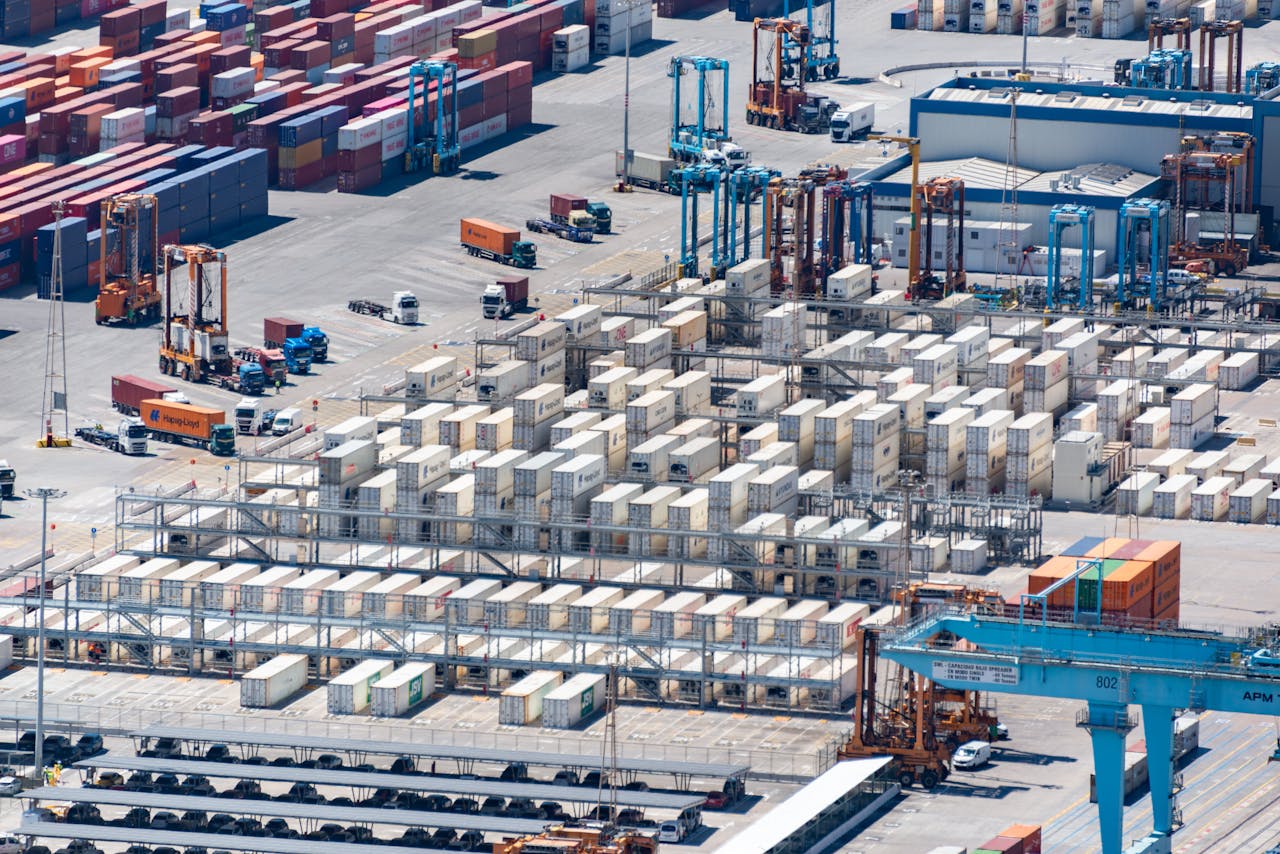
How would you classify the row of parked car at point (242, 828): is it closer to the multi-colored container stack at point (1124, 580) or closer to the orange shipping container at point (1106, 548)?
the multi-colored container stack at point (1124, 580)

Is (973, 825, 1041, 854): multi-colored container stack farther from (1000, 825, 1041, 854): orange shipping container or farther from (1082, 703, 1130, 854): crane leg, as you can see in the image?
(1082, 703, 1130, 854): crane leg

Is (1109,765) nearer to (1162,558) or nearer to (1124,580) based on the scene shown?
(1124,580)

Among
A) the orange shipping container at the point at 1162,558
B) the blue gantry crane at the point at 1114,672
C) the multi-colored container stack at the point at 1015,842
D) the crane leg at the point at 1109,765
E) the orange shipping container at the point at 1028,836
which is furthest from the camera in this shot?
the orange shipping container at the point at 1162,558

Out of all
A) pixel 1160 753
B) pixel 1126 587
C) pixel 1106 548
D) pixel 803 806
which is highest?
pixel 1126 587

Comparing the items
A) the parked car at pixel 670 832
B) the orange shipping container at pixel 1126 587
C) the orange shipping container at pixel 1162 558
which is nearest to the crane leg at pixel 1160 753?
the orange shipping container at pixel 1126 587

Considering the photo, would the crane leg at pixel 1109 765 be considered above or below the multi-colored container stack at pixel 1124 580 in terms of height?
below

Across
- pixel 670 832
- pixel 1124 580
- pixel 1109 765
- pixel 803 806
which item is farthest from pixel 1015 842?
pixel 670 832

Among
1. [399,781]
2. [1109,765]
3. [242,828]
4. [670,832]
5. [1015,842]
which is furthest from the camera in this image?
[399,781]
